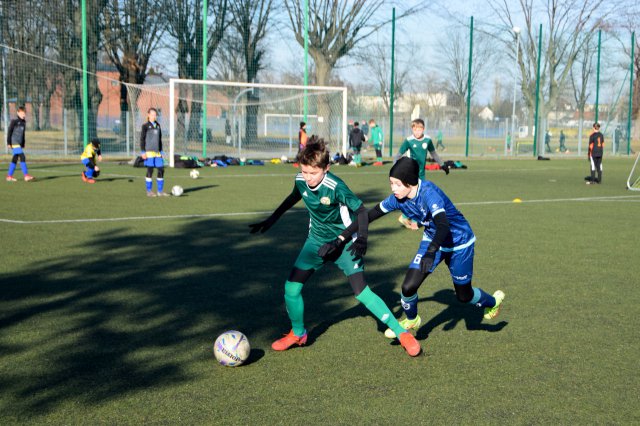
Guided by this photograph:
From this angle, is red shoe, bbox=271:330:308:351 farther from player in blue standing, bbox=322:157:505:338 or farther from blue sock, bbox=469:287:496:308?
blue sock, bbox=469:287:496:308

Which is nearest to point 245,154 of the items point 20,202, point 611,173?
Answer: point 611,173

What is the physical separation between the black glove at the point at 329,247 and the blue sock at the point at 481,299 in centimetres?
140

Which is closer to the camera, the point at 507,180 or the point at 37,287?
the point at 37,287

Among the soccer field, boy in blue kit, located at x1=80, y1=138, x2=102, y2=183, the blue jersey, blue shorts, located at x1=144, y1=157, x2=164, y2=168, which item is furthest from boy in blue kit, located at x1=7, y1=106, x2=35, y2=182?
the blue jersey

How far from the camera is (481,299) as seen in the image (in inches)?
223

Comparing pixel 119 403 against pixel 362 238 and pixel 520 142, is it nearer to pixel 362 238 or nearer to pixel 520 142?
pixel 362 238

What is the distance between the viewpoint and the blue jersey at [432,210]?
496cm

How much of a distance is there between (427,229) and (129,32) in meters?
31.7

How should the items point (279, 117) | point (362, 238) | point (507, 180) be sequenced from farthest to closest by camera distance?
point (279, 117), point (507, 180), point (362, 238)

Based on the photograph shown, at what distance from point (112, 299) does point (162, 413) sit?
111 inches

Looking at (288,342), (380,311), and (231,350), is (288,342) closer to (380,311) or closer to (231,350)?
(231,350)

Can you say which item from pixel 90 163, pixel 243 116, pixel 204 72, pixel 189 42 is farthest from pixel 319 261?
pixel 243 116

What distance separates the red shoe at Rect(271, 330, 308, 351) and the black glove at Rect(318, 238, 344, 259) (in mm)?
754

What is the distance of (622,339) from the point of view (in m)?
5.50
